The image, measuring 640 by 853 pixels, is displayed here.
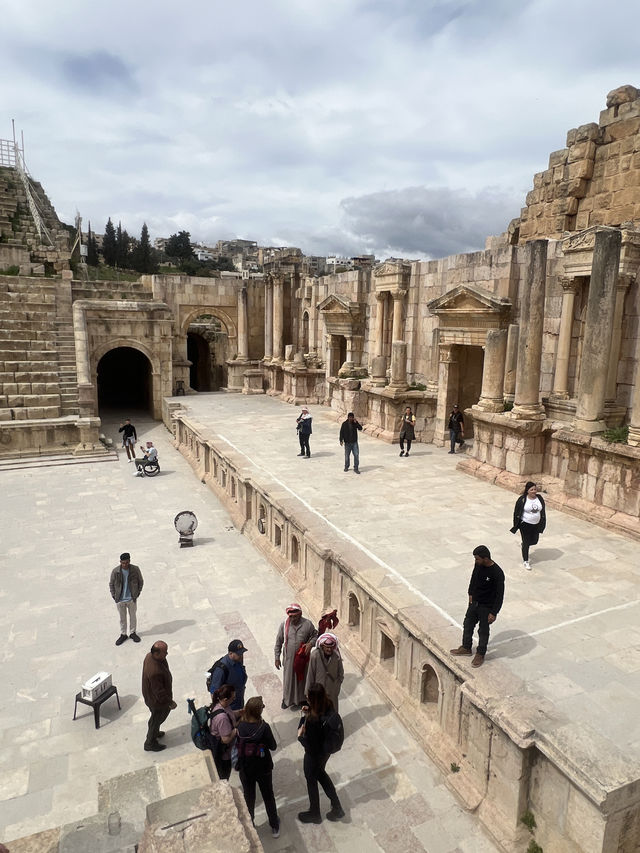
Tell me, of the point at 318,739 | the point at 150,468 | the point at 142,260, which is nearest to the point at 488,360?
the point at 318,739

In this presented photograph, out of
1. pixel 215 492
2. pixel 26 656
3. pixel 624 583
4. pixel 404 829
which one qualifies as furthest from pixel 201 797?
pixel 215 492

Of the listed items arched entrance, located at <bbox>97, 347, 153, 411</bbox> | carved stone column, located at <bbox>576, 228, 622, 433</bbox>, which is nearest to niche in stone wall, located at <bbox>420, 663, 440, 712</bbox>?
carved stone column, located at <bbox>576, 228, 622, 433</bbox>

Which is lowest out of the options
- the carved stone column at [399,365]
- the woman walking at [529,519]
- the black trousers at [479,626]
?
the black trousers at [479,626]

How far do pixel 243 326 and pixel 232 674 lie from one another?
22725mm

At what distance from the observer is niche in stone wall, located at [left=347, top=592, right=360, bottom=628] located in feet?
24.2

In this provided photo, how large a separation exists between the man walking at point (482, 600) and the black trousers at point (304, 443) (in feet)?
25.9

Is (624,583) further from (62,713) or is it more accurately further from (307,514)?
(62,713)

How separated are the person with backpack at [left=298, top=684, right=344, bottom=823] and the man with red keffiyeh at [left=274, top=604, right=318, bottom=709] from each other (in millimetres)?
1185

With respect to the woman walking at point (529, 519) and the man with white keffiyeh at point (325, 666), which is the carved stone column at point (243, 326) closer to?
the woman walking at point (529, 519)

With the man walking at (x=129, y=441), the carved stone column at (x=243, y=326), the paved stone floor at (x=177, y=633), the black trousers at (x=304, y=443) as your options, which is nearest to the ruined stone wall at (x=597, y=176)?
the paved stone floor at (x=177, y=633)

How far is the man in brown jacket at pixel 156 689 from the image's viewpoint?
558cm

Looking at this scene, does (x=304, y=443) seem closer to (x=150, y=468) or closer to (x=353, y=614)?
(x=150, y=468)

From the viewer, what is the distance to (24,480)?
15.3 metres

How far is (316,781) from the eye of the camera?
4.85m
